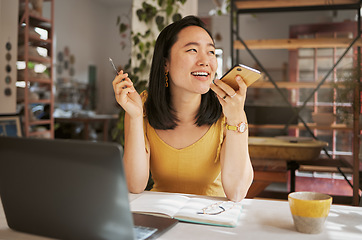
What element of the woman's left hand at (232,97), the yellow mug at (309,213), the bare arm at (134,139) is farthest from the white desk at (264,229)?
the bare arm at (134,139)

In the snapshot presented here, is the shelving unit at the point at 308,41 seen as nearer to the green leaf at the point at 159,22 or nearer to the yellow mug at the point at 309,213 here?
the green leaf at the point at 159,22

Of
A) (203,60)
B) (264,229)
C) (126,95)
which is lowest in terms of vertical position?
(264,229)

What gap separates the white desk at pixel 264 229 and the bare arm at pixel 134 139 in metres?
0.43

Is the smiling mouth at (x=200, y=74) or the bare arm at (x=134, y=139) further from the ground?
the smiling mouth at (x=200, y=74)

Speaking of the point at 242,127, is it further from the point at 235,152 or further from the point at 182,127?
the point at 182,127

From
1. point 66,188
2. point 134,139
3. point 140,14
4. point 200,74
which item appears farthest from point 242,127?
point 140,14

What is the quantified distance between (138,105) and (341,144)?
10.0 ft

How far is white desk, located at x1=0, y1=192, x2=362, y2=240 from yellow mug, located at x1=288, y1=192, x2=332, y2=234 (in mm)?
16

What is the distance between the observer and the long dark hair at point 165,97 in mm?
1464

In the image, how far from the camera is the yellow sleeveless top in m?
1.42

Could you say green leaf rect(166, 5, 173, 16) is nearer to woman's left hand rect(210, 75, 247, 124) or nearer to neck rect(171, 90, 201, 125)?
neck rect(171, 90, 201, 125)

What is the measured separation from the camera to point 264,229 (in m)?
0.84

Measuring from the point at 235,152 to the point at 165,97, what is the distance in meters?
0.46

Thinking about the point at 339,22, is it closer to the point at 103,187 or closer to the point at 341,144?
the point at 341,144
